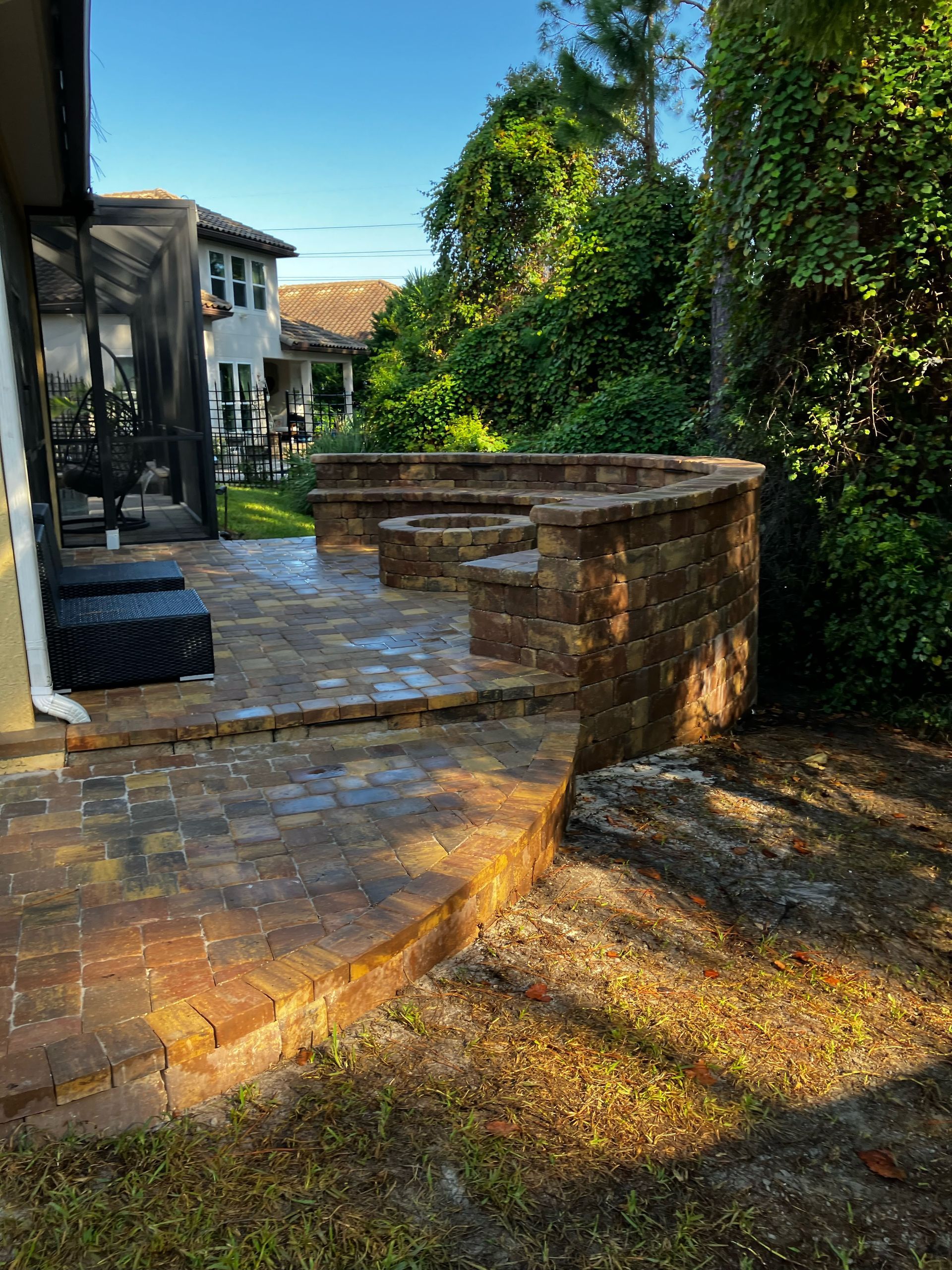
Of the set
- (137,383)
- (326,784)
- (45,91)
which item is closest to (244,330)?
(137,383)

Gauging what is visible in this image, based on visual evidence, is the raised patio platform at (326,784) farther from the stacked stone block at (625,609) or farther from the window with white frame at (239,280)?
the window with white frame at (239,280)

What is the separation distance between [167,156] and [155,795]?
4051 cm

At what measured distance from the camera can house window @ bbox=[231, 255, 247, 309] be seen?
26.1 meters

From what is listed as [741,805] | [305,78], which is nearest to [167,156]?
[305,78]

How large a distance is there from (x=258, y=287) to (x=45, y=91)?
2350 cm

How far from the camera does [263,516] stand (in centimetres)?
1334

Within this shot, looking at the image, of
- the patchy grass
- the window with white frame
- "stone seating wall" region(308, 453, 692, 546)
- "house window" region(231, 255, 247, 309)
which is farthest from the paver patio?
"house window" region(231, 255, 247, 309)

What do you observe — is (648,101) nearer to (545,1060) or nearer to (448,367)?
(448,367)

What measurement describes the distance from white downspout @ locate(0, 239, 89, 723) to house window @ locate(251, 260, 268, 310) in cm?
2445

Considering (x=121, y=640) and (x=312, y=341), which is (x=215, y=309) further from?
(x=121, y=640)

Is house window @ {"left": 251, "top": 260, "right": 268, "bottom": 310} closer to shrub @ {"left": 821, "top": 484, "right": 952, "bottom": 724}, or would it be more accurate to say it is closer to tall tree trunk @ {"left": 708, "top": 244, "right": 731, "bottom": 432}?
tall tree trunk @ {"left": 708, "top": 244, "right": 731, "bottom": 432}

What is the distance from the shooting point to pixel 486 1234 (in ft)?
7.01

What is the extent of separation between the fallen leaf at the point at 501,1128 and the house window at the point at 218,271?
2574 centimetres

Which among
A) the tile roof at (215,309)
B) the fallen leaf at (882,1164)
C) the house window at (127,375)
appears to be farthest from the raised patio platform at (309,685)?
the tile roof at (215,309)
